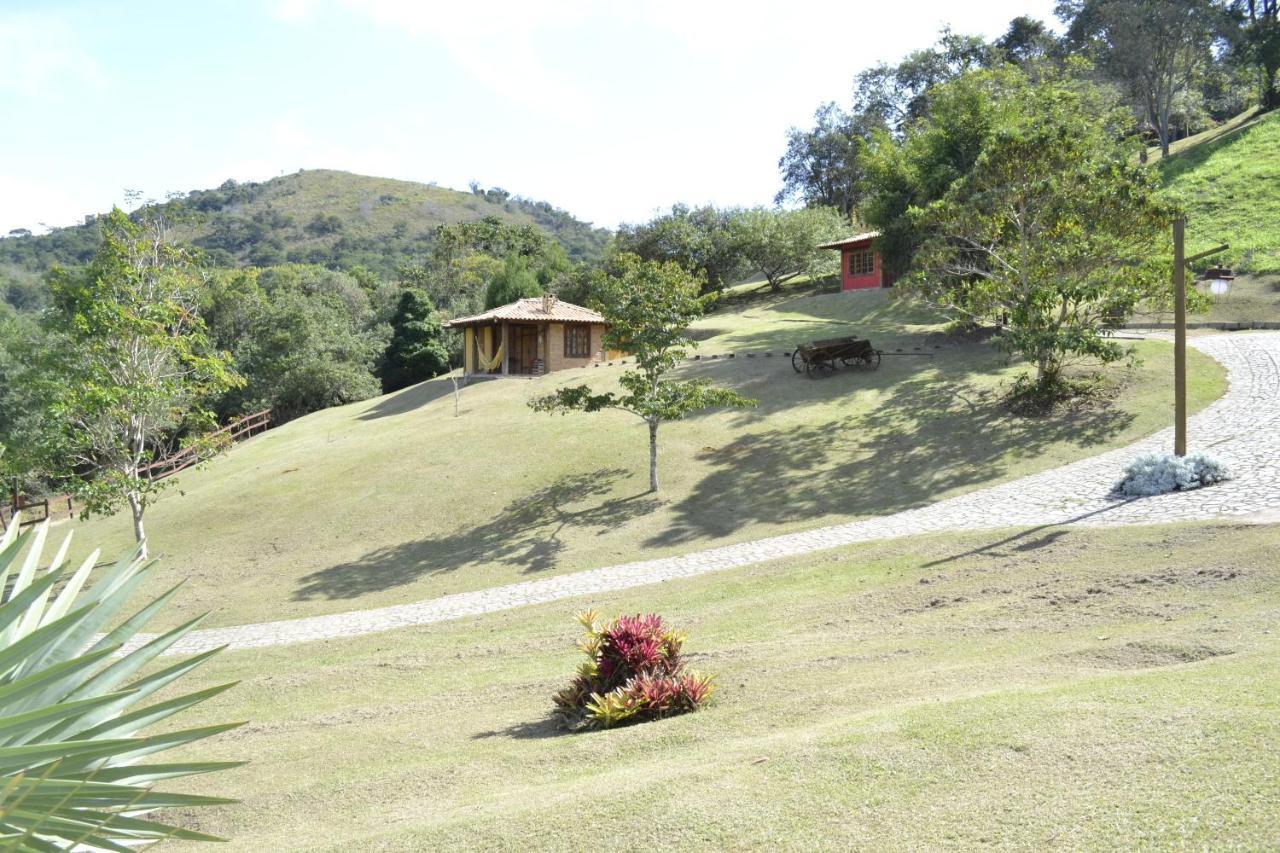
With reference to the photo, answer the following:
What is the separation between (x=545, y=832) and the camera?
5.34 metres

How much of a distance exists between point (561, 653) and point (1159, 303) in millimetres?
19142

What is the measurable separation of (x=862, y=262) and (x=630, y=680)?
4112 cm

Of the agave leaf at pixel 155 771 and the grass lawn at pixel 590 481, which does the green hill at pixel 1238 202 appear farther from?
the agave leaf at pixel 155 771

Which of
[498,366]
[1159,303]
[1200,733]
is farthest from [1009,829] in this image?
[498,366]

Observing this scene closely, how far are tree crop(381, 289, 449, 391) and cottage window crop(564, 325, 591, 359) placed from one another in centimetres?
1444

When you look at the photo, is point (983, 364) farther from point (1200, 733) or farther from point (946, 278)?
point (1200, 733)

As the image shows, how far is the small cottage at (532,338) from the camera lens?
1568 inches

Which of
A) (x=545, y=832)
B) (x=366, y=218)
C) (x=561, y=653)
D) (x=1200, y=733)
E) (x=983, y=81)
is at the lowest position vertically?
(x=561, y=653)

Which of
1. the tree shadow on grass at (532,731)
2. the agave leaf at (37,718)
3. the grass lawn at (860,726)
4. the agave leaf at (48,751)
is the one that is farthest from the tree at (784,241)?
the agave leaf at (48,751)

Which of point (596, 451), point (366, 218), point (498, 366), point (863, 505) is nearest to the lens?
point (863, 505)

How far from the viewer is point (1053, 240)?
2433 centimetres

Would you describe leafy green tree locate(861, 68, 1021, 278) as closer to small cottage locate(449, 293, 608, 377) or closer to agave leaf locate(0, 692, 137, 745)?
small cottage locate(449, 293, 608, 377)

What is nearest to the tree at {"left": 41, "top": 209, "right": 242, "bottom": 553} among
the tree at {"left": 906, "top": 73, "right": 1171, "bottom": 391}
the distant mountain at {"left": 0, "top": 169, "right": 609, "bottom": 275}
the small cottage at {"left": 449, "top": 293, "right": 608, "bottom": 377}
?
the small cottage at {"left": 449, "top": 293, "right": 608, "bottom": 377}

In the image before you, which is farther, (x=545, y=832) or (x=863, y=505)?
(x=863, y=505)
